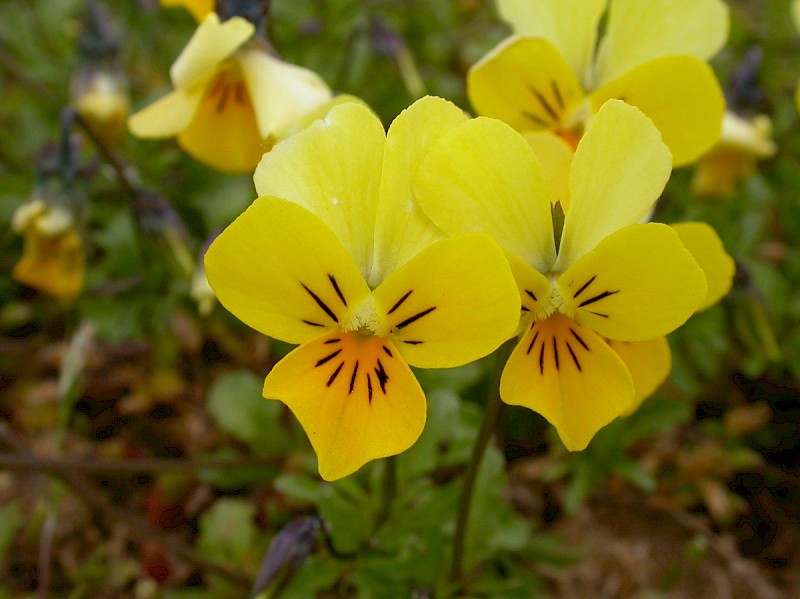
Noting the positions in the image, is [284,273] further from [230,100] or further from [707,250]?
[230,100]

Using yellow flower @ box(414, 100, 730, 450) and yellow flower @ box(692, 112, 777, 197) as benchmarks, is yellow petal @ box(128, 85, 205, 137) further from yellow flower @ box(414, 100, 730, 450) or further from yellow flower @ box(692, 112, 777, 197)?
yellow flower @ box(692, 112, 777, 197)

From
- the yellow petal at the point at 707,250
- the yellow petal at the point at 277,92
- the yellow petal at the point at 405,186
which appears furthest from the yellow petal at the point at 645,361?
the yellow petal at the point at 277,92

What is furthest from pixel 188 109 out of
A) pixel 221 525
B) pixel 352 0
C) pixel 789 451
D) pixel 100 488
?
pixel 789 451

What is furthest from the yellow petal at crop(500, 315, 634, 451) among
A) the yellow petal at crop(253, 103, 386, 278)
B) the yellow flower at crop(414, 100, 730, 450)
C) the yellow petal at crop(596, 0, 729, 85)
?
the yellow petal at crop(596, 0, 729, 85)

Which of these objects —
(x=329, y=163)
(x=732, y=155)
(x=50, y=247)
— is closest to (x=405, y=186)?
(x=329, y=163)

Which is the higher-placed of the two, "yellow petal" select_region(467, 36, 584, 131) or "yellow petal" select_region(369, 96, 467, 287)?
"yellow petal" select_region(369, 96, 467, 287)

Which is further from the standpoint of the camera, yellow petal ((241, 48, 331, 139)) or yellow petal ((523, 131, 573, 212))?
yellow petal ((241, 48, 331, 139))
